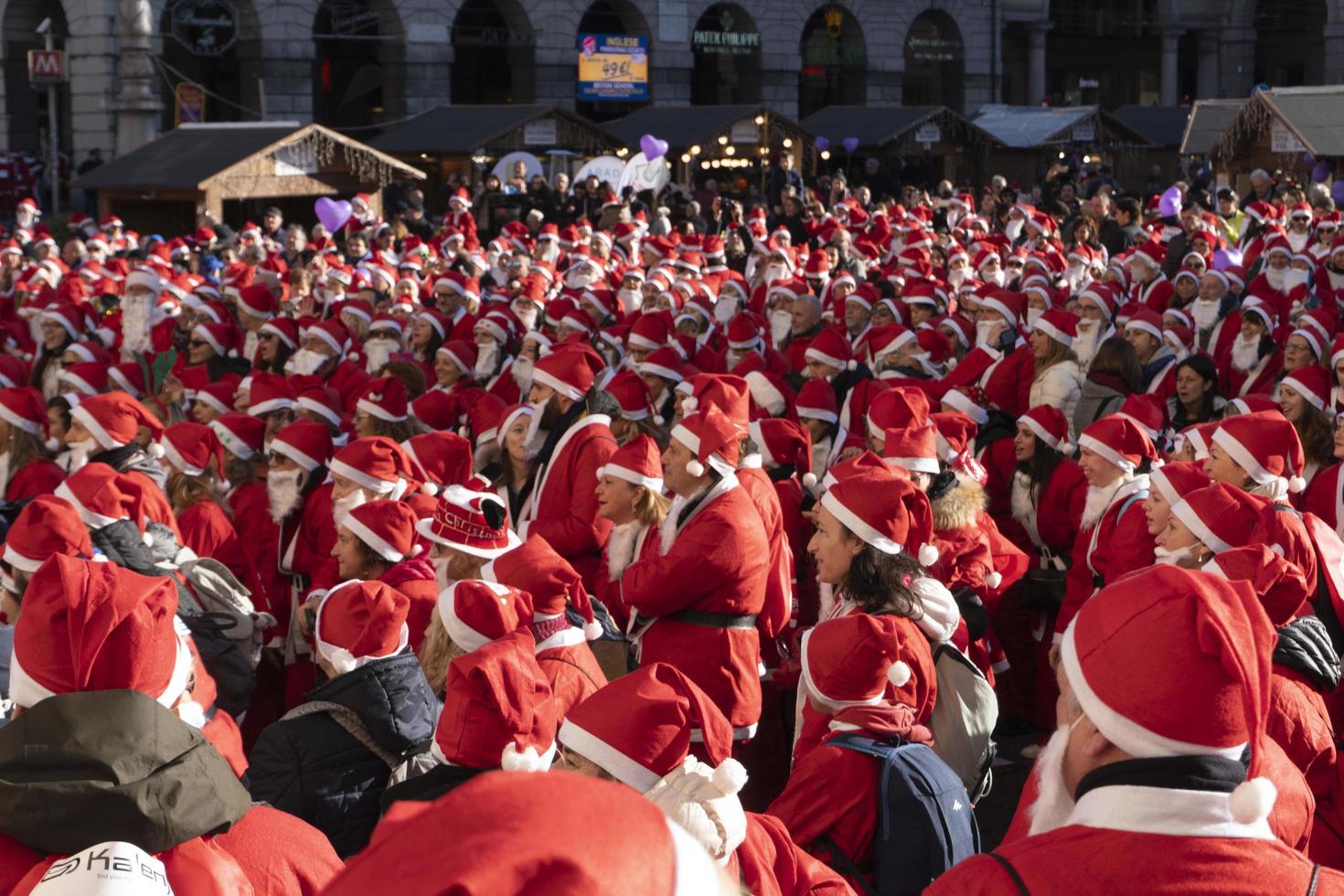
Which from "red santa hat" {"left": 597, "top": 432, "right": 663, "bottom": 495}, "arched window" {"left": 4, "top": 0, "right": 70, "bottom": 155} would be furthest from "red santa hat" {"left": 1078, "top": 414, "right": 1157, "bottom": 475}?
"arched window" {"left": 4, "top": 0, "right": 70, "bottom": 155}

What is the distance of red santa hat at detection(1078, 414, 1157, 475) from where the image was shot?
7.40 meters

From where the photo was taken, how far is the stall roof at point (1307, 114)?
22.1 meters

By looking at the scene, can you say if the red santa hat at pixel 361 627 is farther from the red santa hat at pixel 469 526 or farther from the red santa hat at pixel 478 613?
the red santa hat at pixel 469 526

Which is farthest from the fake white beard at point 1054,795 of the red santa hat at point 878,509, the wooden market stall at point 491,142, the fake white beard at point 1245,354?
the wooden market stall at point 491,142

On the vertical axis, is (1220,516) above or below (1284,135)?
below

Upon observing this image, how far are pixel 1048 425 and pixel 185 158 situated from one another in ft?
55.3

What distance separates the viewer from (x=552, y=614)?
4.97 meters

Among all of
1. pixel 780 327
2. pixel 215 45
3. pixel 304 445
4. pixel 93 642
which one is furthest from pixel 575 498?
pixel 215 45

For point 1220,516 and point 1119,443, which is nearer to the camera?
point 1220,516

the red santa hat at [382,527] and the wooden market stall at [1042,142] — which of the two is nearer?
the red santa hat at [382,527]

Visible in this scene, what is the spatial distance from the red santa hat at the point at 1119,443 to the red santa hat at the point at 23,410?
16.8ft

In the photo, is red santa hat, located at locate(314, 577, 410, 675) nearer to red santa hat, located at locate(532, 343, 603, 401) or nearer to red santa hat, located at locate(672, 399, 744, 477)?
red santa hat, located at locate(672, 399, 744, 477)

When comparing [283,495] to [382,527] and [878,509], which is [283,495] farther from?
[878,509]

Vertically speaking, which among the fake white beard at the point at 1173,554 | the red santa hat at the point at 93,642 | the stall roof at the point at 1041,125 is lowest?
the fake white beard at the point at 1173,554
